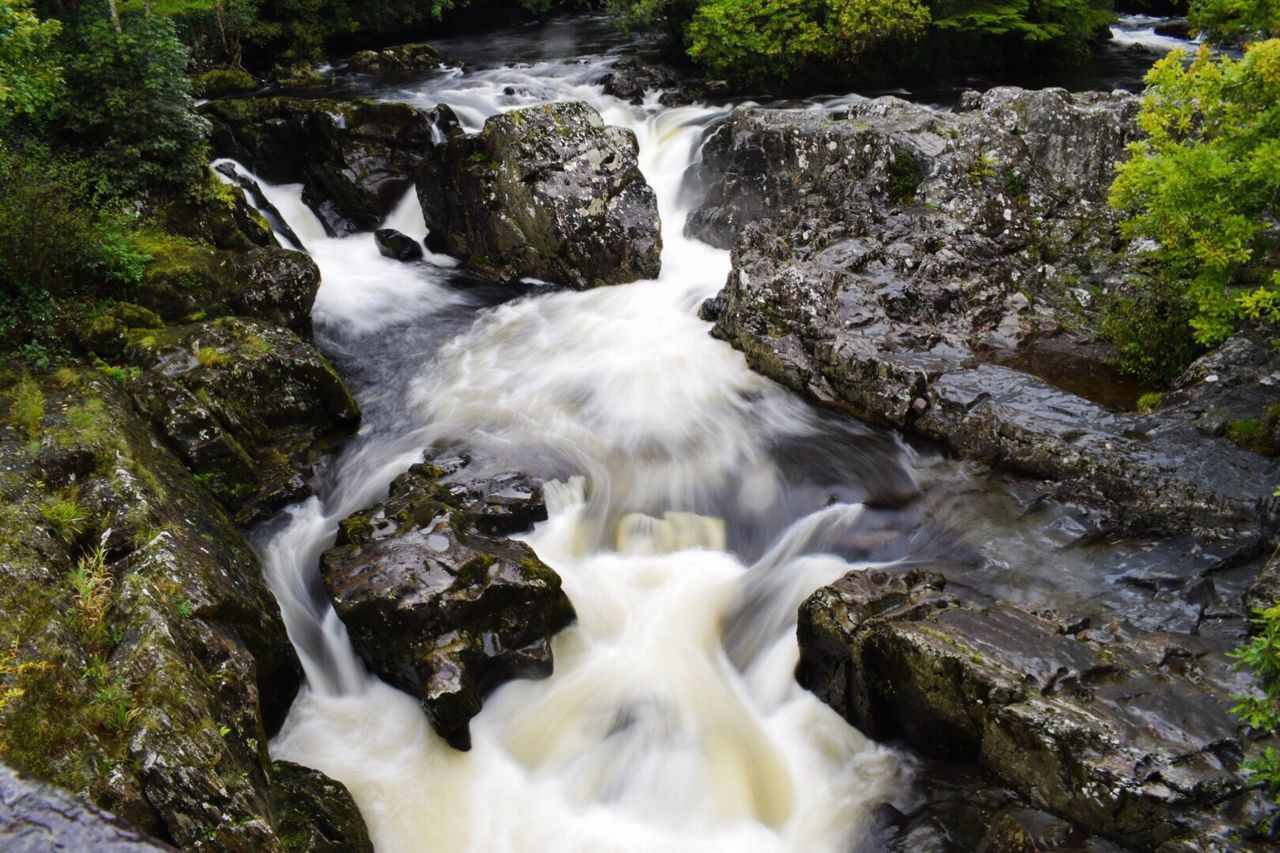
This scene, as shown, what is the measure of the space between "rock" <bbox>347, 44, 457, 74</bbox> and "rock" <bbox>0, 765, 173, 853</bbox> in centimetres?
2457

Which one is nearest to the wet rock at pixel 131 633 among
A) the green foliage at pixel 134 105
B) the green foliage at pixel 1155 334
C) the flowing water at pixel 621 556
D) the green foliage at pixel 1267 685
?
the flowing water at pixel 621 556

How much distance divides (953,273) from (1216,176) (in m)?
4.50

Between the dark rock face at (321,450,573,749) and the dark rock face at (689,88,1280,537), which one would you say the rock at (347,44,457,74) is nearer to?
the dark rock face at (689,88,1280,537)

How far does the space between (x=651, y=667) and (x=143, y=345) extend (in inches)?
307

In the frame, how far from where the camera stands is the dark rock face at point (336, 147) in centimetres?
1692

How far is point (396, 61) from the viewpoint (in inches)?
953

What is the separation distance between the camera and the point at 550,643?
8.46 metres

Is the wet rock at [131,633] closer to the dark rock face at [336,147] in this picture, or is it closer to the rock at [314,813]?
the rock at [314,813]

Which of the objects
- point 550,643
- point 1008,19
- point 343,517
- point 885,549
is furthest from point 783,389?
point 1008,19

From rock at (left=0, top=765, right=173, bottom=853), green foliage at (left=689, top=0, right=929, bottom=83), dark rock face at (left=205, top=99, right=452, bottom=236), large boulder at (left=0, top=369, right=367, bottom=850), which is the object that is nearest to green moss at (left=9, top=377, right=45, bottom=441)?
large boulder at (left=0, top=369, right=367, bottom=850)

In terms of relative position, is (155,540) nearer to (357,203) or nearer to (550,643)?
(550,643)

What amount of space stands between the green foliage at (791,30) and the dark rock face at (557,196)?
666 cm

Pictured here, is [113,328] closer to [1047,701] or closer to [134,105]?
[134,105]

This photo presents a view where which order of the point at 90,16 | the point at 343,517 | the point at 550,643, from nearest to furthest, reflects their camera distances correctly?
1. the point at 550,643
2. the point at 343,517
3. the point at 90,16
